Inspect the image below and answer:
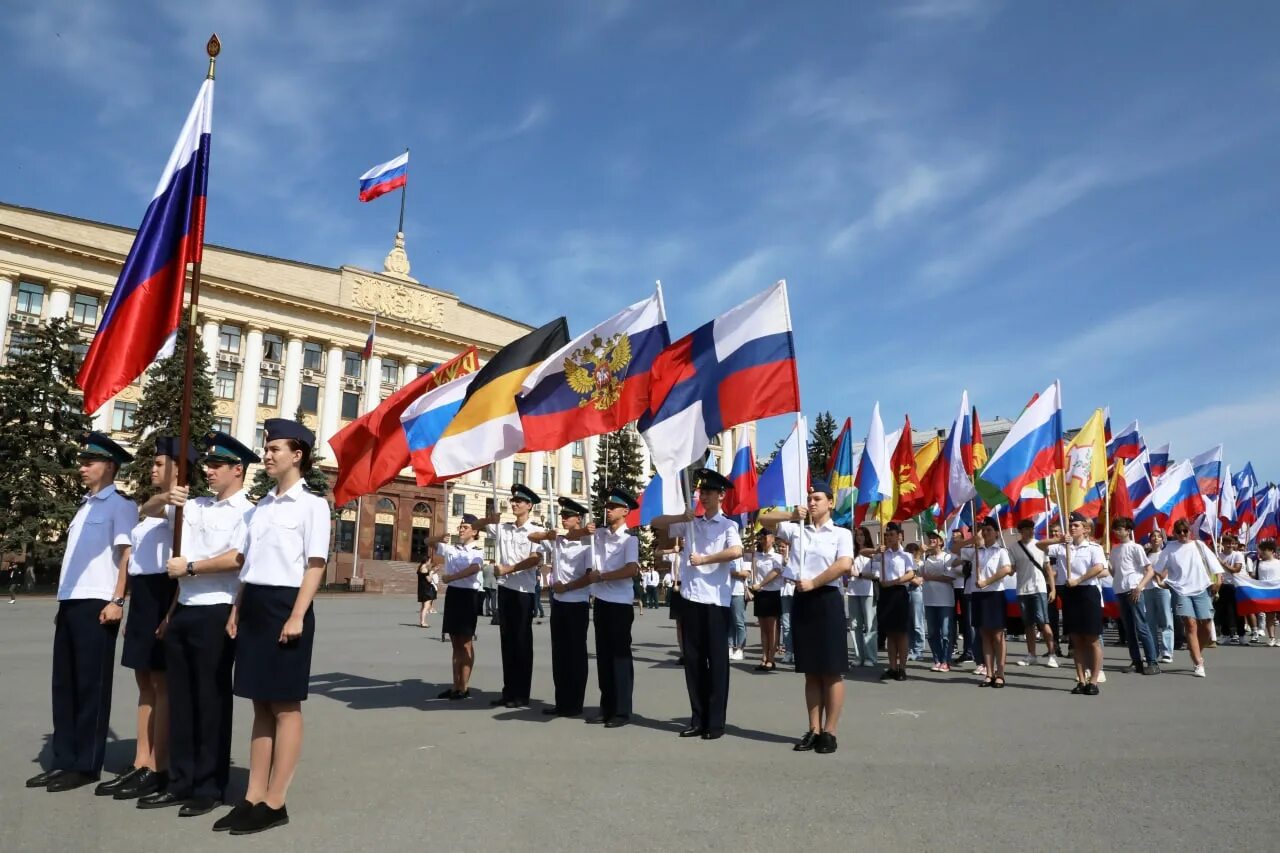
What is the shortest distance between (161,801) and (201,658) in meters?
0.81

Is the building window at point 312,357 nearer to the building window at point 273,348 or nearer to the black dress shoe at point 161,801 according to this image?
the building window at point 273,348

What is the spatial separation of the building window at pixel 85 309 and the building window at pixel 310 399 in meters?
12.5

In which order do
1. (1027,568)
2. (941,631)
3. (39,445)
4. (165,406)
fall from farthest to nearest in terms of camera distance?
1. (165,406)
2. (39,445)
3. (941,631)
4. (1027,568)

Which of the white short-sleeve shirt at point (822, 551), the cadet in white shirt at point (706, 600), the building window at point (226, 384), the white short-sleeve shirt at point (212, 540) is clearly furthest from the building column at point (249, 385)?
the white short-sleeve shirt at point (822, 551)

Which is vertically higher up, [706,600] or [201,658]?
[706,600]

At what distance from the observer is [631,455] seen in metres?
58.4

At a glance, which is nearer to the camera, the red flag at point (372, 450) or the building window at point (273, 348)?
the red flag at point (372, 450)

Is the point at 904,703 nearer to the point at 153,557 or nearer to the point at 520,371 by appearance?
the point at 520,371

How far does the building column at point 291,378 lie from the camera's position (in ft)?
188

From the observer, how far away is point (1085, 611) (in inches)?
400

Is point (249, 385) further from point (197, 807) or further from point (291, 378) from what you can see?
point (197, 807)

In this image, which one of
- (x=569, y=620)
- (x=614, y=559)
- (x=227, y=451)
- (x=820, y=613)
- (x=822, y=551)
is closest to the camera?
(x=227, y=451)

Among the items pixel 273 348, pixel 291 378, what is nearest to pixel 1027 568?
pixel 291 378

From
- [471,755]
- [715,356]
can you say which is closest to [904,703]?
[715,356]
